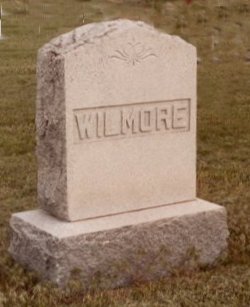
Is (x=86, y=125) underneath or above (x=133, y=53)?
underneath

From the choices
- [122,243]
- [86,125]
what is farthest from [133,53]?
[122,243]

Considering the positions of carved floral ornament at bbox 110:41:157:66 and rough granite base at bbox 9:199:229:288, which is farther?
carved floral ornament at bbox 110:41:157:66

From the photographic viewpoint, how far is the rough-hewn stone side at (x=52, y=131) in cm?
544

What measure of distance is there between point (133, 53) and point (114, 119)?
0.41 m

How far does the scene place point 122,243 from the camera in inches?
220

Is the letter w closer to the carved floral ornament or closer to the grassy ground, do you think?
the carved floral ornament

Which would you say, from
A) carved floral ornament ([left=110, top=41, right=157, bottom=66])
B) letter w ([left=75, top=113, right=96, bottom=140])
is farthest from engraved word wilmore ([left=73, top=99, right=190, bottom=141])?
carved floral ornament ([left=110, top=41, right=157, bottom=66])

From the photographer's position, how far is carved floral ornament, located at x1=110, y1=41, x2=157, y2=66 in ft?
18.3

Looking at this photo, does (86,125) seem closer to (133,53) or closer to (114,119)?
(114,119)

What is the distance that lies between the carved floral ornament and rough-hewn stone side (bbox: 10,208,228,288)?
0.99 meters

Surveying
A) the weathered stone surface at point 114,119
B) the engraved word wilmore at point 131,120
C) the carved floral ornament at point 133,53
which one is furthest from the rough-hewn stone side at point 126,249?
the carved floral ornament at point 133,53

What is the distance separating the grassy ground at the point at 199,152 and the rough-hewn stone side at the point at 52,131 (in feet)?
1.42

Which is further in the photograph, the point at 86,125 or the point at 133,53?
the point at 133,53

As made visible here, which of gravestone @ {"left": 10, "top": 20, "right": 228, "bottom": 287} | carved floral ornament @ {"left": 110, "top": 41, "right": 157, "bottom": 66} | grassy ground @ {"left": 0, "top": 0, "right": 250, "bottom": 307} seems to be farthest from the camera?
carved floral ornament @ {"left": 110, "top": 41, "right": 157, "bottom": 66}
